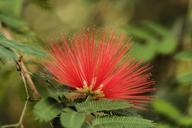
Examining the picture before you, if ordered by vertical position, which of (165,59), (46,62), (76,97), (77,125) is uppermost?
(165,59)

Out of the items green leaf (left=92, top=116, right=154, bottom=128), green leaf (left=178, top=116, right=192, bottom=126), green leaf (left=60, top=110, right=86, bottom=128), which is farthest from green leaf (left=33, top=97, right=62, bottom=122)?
green leaf (left=178, top=116, right=192, bottom=126)

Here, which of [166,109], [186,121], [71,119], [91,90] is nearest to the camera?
[71,119]

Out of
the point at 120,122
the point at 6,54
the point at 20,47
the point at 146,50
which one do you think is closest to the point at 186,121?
the point at 146,50

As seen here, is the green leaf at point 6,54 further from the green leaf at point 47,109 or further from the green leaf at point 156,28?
the green leaf at point 156,28

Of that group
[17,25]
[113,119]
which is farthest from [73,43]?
[17,25]

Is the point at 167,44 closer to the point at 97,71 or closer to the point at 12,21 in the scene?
the point at 12,21

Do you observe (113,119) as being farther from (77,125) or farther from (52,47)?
(52,47)
